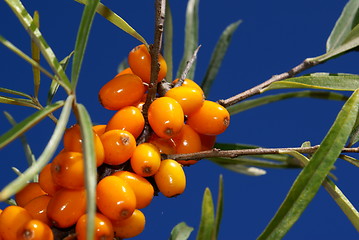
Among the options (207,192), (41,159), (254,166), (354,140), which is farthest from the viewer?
(254,166)

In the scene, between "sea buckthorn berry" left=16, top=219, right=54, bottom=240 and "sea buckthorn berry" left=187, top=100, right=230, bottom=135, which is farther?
"sea buckthorn berry" left=187, top=100, right=230, bottom=135

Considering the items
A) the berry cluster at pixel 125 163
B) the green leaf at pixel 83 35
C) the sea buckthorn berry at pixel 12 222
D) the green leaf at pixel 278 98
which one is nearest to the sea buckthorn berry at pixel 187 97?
the berry cluster at pixel 125 163

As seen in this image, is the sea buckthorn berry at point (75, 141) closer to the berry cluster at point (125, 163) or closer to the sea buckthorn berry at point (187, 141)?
the berry cluster at point (125, 163)

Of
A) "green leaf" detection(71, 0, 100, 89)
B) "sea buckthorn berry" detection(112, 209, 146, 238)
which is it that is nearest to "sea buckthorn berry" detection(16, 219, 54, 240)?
"sea buckthorn berry" detection(112, 209, 146, 238)

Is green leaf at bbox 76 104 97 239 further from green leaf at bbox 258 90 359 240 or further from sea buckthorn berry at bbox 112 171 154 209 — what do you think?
green leaf at bbox 258 90 359 240

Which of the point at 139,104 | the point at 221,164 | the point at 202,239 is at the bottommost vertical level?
the point at 221,164

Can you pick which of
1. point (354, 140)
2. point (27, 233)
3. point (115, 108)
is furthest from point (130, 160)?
point (354, 140)

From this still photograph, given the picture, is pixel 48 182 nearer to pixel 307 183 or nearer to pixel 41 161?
pixel 41 161

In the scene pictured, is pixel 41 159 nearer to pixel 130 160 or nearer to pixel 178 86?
pixel 130 160
